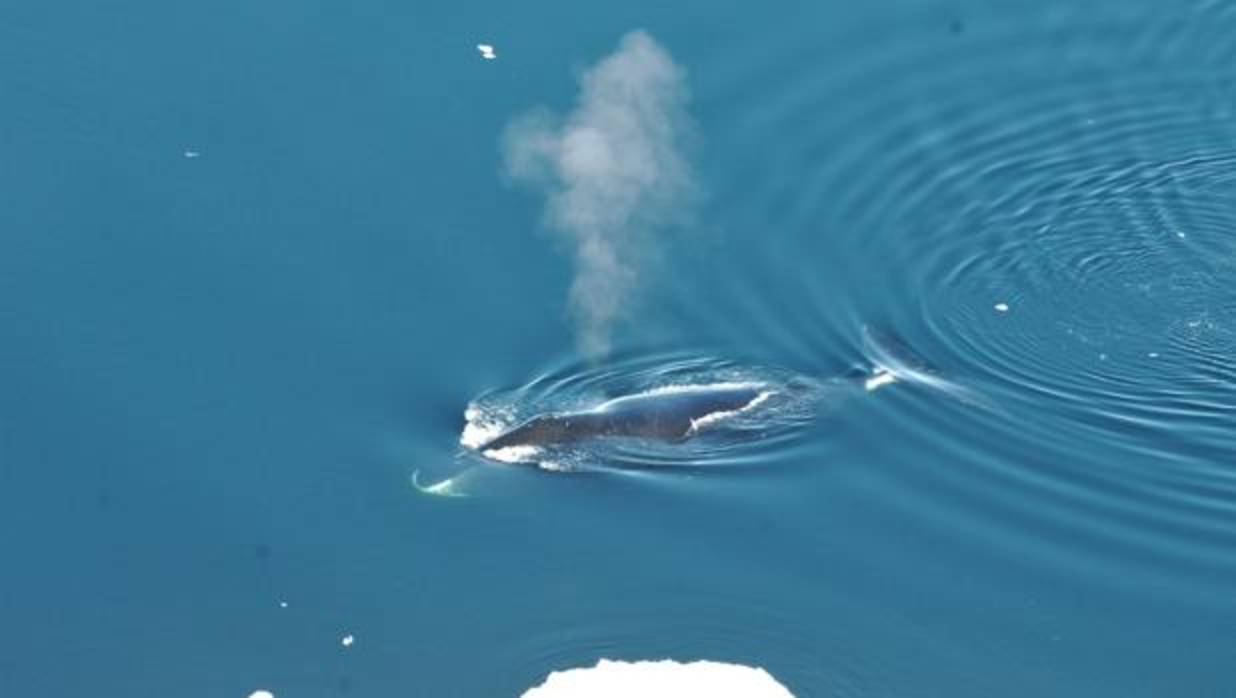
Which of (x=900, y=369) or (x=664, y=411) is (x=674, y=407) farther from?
(x=900, y=369)

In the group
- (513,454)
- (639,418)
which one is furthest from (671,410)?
(513,454)

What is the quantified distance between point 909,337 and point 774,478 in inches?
85.5

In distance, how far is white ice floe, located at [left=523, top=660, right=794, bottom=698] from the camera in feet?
61.0

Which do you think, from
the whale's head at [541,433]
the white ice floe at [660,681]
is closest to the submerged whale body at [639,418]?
the whale's head at [541,433]

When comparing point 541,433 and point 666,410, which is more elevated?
point 666,410

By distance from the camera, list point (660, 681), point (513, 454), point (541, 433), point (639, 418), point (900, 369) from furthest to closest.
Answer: point (900, 369)
point (639, 418)
point (541, 433)
point (513, 454)
point (660, 681)

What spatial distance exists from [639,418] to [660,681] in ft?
9.73

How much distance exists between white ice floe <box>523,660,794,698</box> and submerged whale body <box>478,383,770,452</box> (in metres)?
2.57

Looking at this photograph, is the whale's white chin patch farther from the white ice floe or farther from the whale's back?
the white ice floe

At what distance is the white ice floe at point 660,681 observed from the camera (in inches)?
731

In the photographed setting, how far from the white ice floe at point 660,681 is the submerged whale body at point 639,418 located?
2.57 m

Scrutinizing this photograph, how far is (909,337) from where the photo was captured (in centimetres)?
2177

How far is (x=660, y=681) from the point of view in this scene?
18.7 m

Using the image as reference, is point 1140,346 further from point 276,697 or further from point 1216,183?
point 276,697
